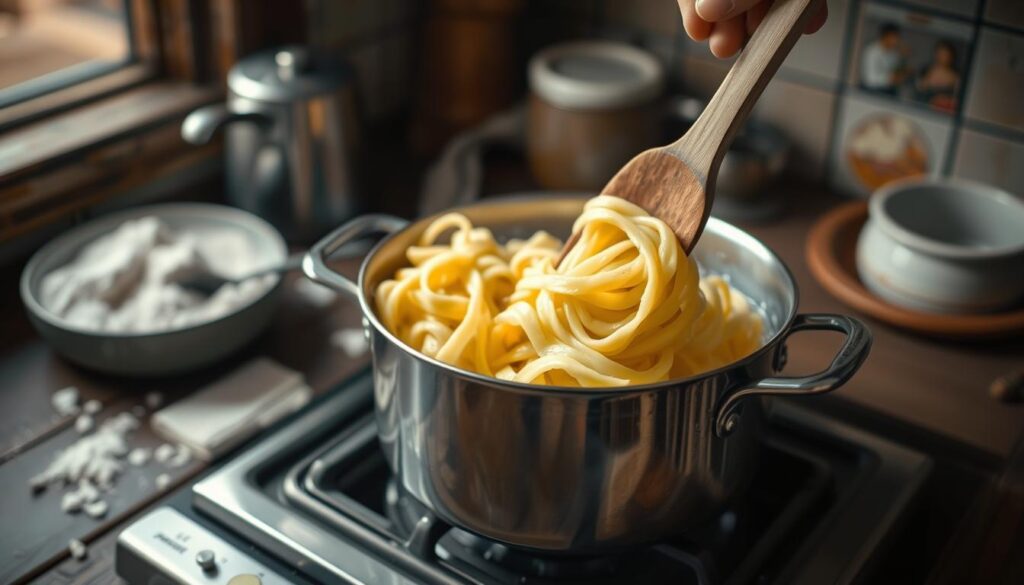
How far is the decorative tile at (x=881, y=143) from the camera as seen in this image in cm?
136

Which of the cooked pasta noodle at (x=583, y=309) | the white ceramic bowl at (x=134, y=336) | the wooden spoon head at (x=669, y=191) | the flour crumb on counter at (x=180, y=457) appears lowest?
the flour crumb on counter at (x=180, y=457)

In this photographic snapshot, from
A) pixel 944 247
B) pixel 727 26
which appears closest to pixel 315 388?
pixel 727 26

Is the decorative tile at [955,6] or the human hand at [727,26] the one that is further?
the decorative tile at [955,6]

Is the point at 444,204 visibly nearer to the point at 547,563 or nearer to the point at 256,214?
the point at 256,214

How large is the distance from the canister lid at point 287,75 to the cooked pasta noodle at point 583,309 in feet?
1.39

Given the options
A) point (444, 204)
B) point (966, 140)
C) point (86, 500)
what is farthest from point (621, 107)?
point (86, 500)

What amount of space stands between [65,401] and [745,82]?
723 millimetres

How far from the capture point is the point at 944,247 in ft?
3.70

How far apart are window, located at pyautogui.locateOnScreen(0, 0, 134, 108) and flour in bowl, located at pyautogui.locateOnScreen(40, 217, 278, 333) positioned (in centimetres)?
28

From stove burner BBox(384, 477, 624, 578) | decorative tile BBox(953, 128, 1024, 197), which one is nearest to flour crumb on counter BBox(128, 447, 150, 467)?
stove burner BBox(384, 477, 624, 578)

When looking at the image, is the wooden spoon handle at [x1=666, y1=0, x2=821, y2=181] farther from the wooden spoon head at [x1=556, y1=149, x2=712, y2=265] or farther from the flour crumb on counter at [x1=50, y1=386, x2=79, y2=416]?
the flour crumb on counter at [x1=50, y1=386, x2=79, y2=416]

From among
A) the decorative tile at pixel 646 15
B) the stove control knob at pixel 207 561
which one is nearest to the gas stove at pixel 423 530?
the stove control knob at pixel 207 561

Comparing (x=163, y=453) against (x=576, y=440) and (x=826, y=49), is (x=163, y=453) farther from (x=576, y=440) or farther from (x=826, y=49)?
(x=826, y=49)

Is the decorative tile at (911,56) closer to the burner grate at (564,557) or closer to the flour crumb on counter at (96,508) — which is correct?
the burner grate at (564,557)
